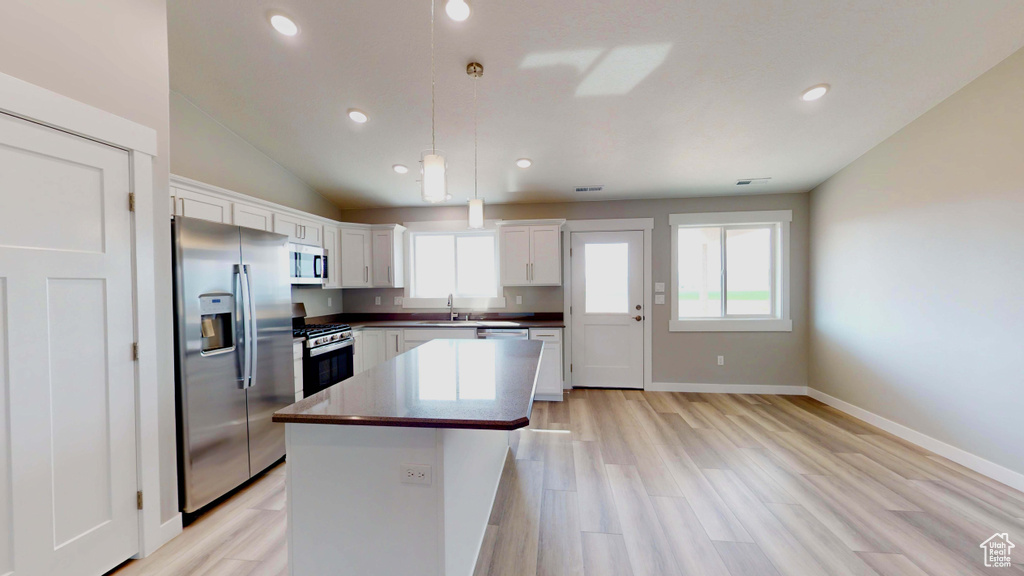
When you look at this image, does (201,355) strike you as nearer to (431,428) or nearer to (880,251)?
(431,428)

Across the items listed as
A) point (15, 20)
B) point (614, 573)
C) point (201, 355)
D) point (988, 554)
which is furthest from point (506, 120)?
point (988, 554)

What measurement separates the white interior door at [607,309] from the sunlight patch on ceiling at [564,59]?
228cm

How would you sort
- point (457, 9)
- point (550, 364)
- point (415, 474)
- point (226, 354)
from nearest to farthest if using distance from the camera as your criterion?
point (415, 474) → point (457, 9) → point (226, 354) → point (550, 364)

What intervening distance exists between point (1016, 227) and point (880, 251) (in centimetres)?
91

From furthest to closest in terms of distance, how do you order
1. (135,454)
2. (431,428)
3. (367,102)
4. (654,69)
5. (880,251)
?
(880,251) < (367,102) < (654,69) < (135,454) < (431,428)

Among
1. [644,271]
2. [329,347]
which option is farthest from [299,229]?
[644,271]

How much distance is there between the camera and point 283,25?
6.64ft

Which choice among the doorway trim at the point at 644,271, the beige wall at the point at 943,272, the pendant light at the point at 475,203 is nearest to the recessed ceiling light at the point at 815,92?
the beige wall at the point at 943,272

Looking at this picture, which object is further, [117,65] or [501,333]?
[501,333]

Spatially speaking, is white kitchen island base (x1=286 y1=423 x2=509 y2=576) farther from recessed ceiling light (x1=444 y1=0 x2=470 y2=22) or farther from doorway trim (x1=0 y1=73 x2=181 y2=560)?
Answer: recessed ceiling light (x1=444 y1=0 x2=470 y2=22)

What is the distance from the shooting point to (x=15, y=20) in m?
1.32

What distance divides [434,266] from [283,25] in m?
2.98

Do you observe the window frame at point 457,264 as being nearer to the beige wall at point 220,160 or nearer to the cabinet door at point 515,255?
the cabinet door at point 515,255

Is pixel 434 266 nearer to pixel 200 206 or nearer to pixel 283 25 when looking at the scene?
pixel 200 206
